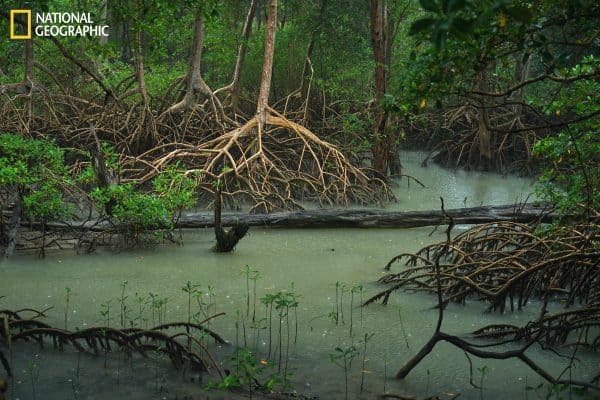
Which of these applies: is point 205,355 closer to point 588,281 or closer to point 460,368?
point 460,368

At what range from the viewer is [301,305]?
557cm

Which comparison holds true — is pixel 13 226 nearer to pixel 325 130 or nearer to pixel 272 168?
pixel 272 168

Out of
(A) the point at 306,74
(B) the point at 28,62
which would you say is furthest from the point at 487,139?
(B) the point at 28,62

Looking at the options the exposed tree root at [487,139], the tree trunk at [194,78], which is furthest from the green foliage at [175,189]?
the exposed tree root at [487,139]

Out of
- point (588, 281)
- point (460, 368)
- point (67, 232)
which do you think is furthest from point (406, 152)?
point (460, 368)

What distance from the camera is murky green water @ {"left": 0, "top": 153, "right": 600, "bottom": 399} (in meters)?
4.16

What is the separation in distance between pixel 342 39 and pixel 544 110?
8277 millimetres

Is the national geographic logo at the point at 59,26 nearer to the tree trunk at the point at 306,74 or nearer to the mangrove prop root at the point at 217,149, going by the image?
the mangrove prop root at the point at 217,149

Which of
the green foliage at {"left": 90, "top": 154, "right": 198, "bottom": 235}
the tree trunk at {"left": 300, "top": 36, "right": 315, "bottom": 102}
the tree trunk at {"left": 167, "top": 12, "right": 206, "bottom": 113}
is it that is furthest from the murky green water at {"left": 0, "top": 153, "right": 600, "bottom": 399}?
the tree trunk at {"left": 300, "top": 36, "right": 315, "bottom": 102}

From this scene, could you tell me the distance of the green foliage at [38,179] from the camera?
271 inches

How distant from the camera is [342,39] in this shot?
12.7 m

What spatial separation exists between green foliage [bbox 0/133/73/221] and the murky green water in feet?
1.57

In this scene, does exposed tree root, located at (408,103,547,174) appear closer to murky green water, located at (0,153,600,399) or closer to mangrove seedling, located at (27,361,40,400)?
murky green water, located at (0,153,600,399)

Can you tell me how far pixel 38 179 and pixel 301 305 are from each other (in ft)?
9.45
